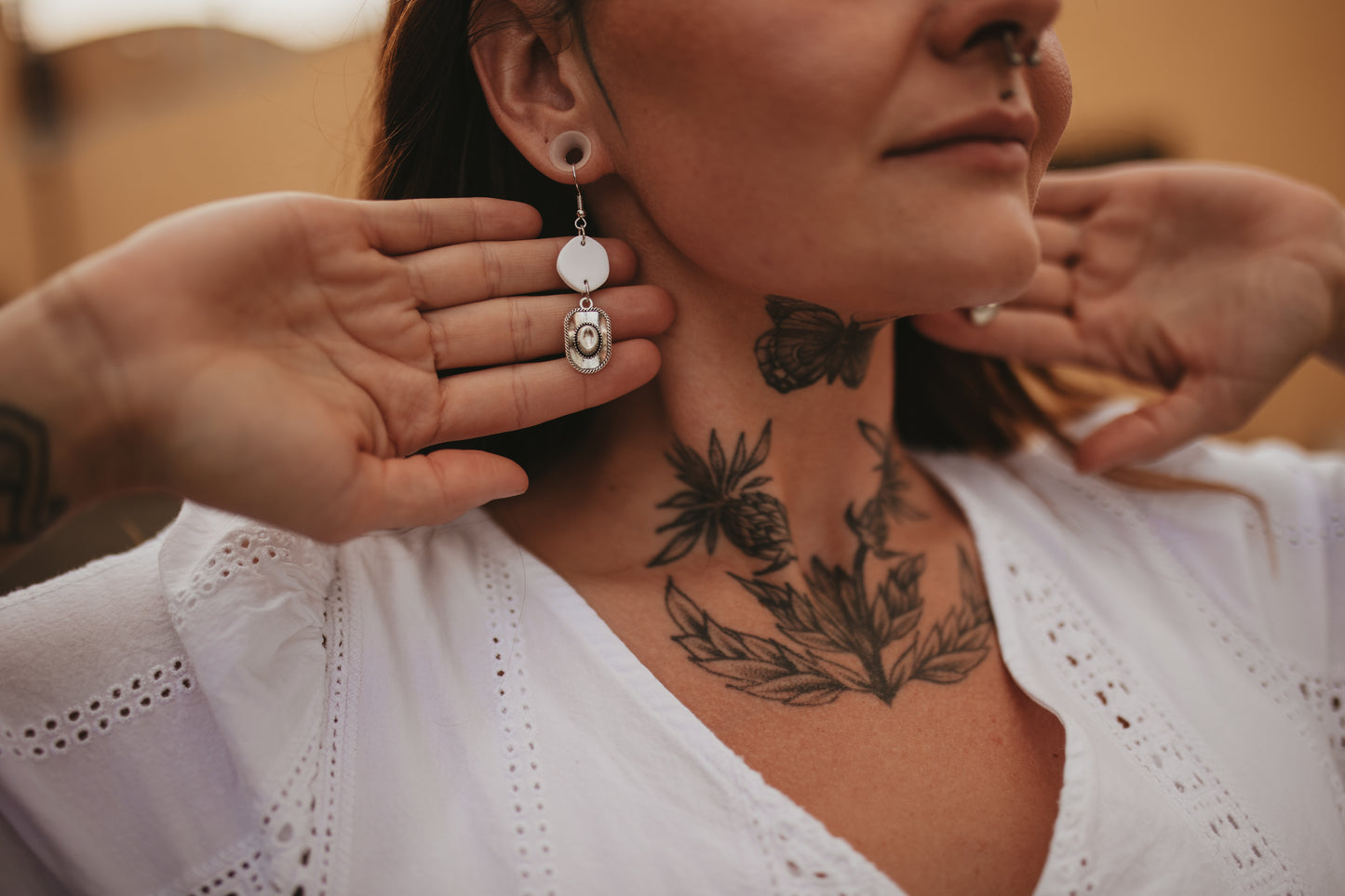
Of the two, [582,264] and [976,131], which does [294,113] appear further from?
[976,131]

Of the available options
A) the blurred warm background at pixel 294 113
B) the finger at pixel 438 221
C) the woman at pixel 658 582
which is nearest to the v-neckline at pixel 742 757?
the woman at pixel 658 582

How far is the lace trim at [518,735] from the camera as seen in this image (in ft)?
2.61

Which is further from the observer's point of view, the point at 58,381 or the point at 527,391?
the point at 527,391

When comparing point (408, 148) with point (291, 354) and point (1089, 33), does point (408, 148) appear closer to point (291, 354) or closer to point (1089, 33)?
point (291, 354)

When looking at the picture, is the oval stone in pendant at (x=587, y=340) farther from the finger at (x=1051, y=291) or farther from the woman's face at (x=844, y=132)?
the finger at (x=1051, y=291)

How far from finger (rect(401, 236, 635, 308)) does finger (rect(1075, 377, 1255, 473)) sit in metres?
0.77

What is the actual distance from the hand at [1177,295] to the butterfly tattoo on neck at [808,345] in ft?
0.84

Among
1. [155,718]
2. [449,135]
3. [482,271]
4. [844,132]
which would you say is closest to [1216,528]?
Result: [844,132]

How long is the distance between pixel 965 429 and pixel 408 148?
2.98ft

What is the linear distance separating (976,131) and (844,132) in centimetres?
14

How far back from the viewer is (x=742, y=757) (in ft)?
2.88

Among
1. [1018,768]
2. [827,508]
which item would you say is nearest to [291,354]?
[827,508]

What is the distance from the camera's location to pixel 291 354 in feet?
2.73

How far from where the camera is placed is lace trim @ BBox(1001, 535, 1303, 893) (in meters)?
0.89
